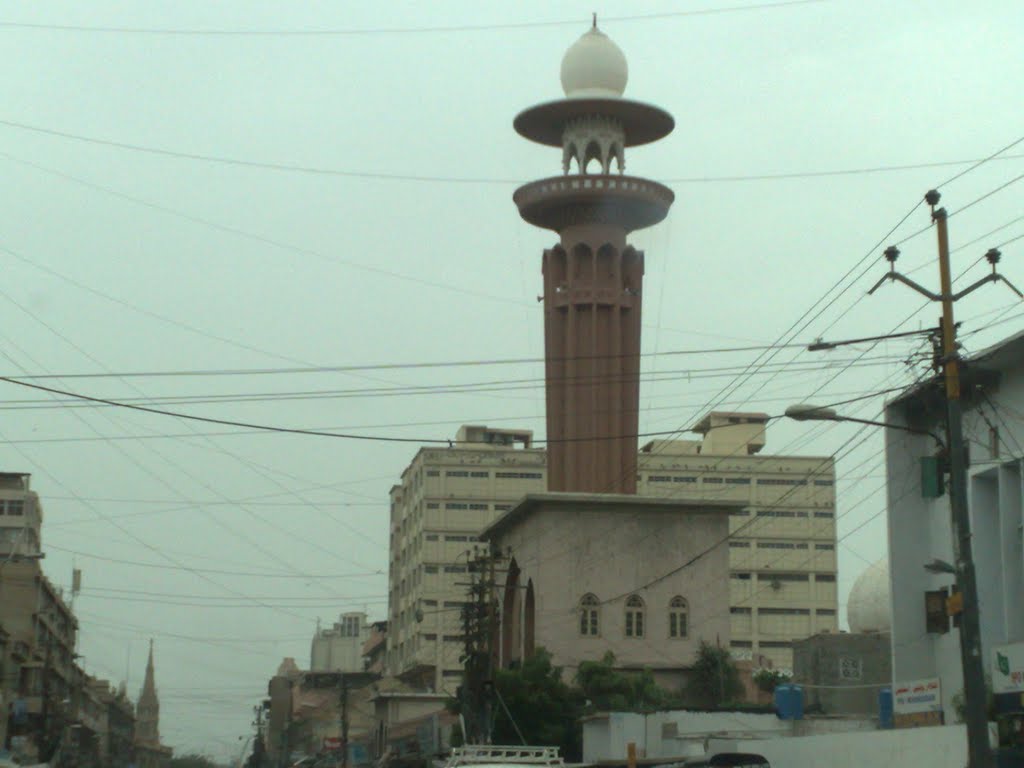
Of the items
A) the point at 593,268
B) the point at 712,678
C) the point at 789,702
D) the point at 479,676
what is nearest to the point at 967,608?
the point at 789,702

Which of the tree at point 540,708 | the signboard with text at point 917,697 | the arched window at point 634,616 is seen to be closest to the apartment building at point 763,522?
the arched window at point 634,616

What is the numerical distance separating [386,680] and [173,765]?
76984 millimetres

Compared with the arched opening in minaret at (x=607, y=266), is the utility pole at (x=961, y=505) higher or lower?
lower

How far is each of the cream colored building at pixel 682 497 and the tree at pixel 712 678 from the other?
153 feet

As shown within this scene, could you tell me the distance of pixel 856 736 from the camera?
31766mm

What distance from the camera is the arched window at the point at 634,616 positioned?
212 feet

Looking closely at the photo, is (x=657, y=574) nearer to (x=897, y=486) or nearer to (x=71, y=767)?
(x=897, y=486)

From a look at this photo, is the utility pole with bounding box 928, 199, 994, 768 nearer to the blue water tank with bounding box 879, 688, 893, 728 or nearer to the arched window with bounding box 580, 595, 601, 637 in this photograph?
the blue water tank with bounding box 879, 688, 893, 728

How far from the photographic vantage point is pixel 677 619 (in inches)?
2562

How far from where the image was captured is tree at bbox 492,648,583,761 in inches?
2192

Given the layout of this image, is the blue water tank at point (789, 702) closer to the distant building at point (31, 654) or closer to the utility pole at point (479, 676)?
the utility pole at point (479, 676)

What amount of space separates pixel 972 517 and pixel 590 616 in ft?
97.3

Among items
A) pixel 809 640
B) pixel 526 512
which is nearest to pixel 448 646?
pixel 526 512

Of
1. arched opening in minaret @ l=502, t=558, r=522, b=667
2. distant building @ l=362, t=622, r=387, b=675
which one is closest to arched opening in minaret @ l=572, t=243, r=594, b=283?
arched opening in minaret @ l=502, t=558, r=522, b=667
